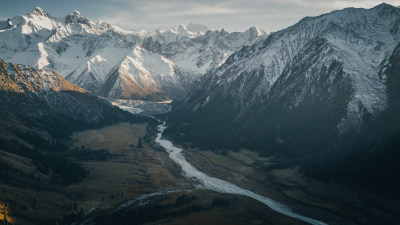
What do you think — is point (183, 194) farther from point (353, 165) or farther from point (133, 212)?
point (353, 165)

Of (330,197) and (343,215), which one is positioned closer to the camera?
(343,215)

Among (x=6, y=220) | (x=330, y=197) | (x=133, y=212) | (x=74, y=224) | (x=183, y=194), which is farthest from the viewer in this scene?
(x=183, y=194)

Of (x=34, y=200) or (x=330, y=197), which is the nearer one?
(x=34, y=200)

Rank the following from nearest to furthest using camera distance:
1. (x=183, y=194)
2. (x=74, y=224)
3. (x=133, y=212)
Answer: (x=74, y=224)
(x=133, y=212)
(x=183, y=194)

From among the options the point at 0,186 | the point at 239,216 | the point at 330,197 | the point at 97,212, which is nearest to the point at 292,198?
the point at 330,197

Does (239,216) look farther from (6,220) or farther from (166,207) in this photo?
(6,220)

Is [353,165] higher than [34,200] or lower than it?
higher

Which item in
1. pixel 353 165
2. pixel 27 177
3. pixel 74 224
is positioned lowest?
pixel 74 224

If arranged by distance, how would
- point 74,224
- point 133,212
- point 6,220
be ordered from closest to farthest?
point 6,220
point 74,224
point 133,212

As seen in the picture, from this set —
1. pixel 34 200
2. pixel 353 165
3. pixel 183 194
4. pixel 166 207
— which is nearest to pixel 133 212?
pixel 166 207
